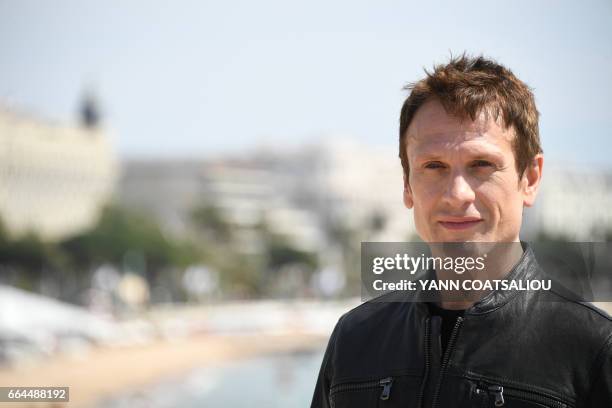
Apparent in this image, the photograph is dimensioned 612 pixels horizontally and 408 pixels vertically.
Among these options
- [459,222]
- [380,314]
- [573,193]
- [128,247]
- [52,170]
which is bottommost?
[128,247]

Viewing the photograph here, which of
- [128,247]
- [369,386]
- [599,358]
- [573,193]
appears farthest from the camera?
[573,193]

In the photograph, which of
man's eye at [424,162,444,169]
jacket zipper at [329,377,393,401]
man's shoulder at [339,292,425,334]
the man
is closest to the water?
man's shoulder at [339,292,425,334]

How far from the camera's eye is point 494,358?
1.96 meters

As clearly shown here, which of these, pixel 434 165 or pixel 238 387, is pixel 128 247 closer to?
pixel 238 387

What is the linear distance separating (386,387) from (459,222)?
40 cm

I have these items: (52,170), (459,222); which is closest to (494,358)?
(459,222)

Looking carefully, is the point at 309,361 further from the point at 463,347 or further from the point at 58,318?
the point at 463,347

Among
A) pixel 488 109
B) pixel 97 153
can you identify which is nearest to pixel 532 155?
pixel 488 109

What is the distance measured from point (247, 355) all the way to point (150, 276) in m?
22.9

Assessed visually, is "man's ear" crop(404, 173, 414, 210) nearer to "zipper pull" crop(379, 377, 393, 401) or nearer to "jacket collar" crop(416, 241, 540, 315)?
"jacket collar" crop(416, 241, 540, 315)

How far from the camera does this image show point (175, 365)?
2836cm

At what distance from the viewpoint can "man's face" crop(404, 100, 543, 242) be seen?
2.02 meters

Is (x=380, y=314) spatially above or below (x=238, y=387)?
above

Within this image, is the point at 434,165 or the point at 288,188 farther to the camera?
the point at 288,188
